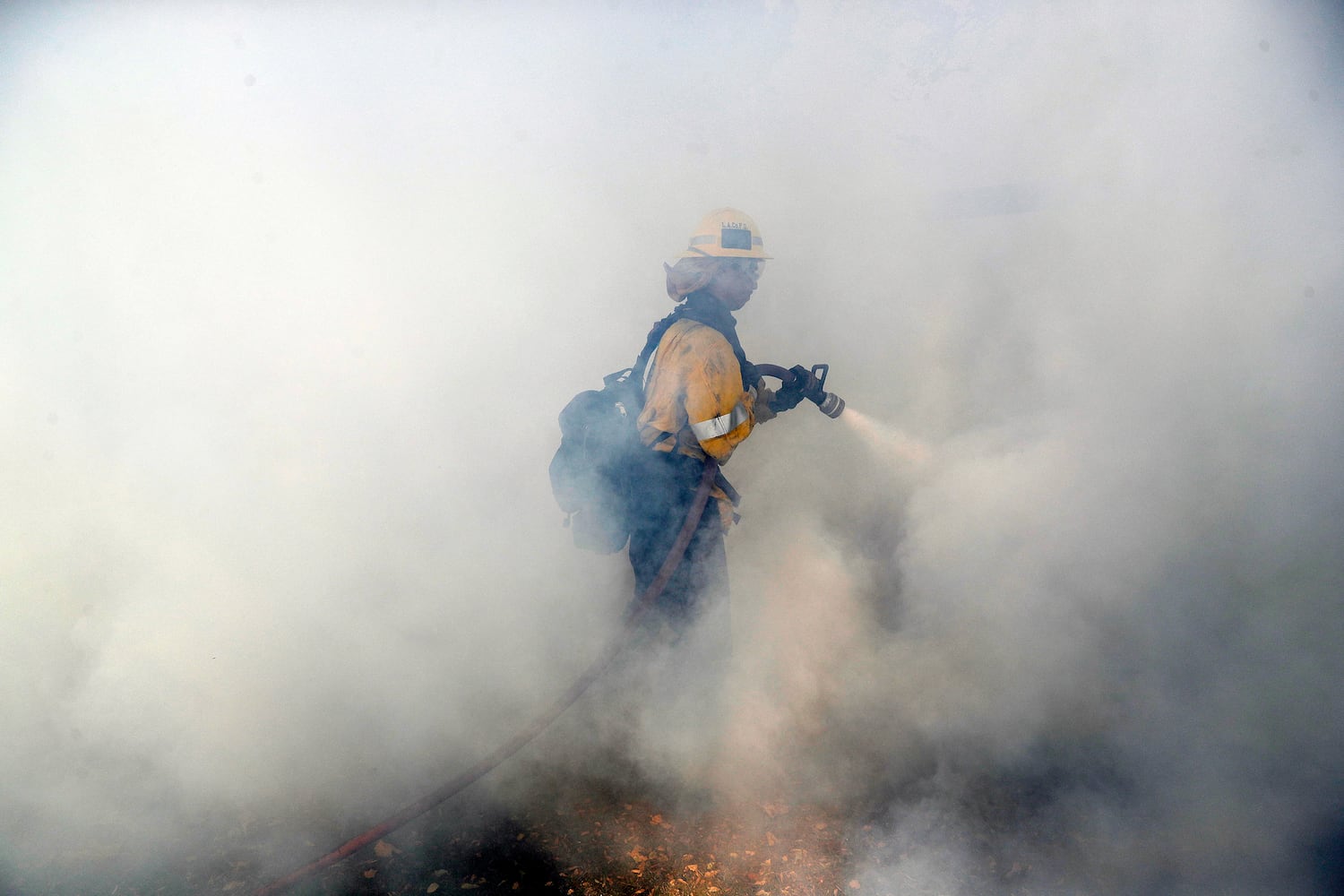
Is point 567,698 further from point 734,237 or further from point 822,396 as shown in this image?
point 734,237

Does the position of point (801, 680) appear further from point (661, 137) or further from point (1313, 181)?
point (1313, 181)

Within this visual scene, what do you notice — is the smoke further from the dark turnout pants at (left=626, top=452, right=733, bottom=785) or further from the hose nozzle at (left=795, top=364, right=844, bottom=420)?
the hose nozzle at (left=795, top=364, right=844, bottom=420)

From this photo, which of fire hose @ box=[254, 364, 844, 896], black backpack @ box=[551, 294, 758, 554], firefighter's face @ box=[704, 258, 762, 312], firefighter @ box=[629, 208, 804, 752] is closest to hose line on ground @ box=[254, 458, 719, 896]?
fire hose @ box=[254, 364, 844, 896]

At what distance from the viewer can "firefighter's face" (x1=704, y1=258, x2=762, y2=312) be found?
11.6ft

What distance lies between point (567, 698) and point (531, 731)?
24 cm

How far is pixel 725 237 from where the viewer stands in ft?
11.4

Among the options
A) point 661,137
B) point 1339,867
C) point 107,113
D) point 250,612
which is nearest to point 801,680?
point 1339,867

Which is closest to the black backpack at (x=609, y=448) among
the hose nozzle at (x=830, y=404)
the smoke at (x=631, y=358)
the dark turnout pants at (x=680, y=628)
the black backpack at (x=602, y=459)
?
the black backpack at (x=602, y=459)

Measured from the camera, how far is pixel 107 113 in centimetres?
427

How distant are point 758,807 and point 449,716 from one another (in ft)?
6.05

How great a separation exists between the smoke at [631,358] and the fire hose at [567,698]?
0.28 meters

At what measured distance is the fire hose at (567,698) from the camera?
123 inches

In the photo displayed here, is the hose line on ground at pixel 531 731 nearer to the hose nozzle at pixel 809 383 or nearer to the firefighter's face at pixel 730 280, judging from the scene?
the hose nozzle at pixel 809 383

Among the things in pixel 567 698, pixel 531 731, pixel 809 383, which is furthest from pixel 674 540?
pixel 531 731
